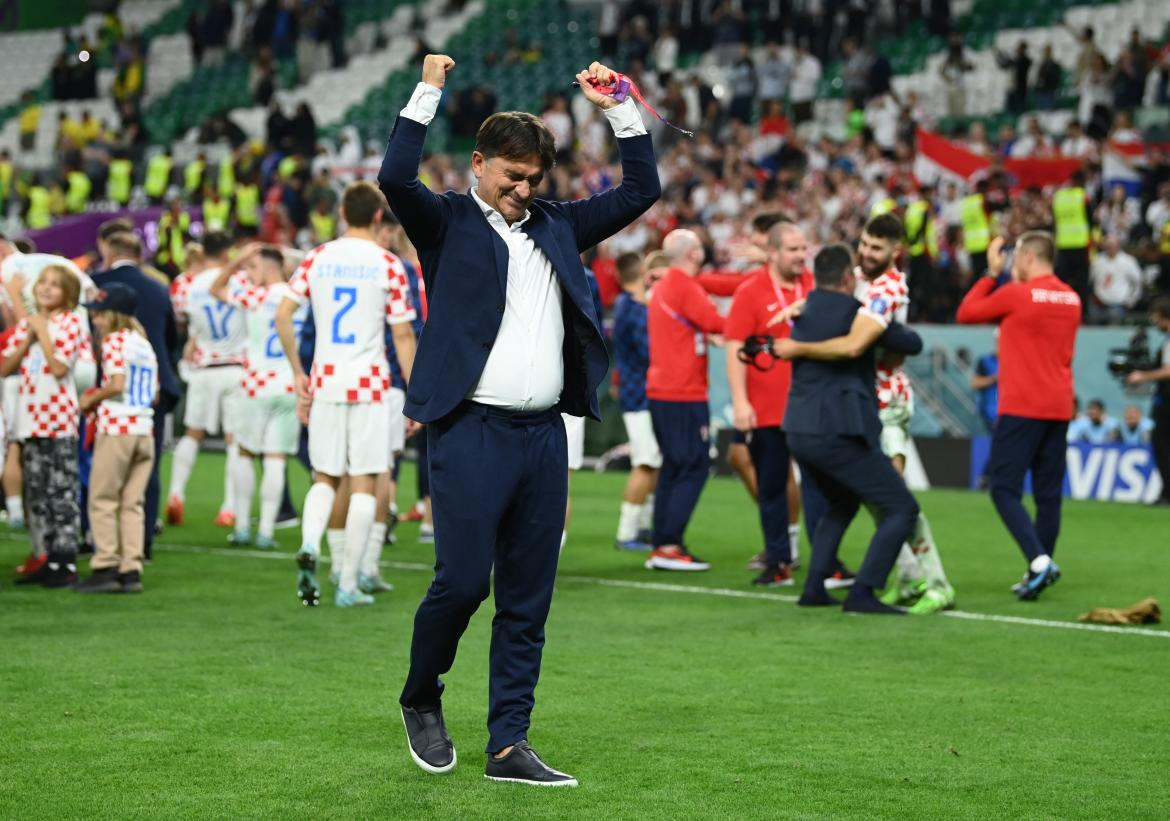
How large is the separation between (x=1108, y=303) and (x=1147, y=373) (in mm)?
4685

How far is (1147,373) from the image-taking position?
16375 mm

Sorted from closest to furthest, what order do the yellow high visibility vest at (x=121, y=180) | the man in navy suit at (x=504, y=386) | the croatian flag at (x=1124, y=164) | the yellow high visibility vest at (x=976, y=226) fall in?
the man in navy suit at (x=504, y=386) < the yellow high visibility vest at (x=976, y=226) < the croatian flag at (x=1124, y=164) < the yellow high visibility vest at (x=121, y=180)

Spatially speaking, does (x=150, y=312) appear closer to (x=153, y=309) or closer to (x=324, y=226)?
(x=153, y=309)

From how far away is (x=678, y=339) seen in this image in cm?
1224

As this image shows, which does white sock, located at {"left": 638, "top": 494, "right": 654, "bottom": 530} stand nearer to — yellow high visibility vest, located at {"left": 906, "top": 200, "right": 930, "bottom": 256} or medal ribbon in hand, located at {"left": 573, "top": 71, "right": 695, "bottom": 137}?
medal ribbon in hand, located at {"left": 573, "top": 71, "right": 695, "bottom": 137}

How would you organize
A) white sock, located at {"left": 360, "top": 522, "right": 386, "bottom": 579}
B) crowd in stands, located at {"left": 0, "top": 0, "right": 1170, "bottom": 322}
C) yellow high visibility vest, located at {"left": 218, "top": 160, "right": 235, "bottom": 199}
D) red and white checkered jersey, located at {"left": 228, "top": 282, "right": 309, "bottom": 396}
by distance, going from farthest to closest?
yellow high visibility vest, located at {"left": 218, "top": 160, "right": 235, "bottom": 199}, crowd in stands, located at {"left": 0, "top": 0, "right": 1170, "bottom": 322}, red and white checkered jersey, located at {"left": 228, "top": 282, "right": 309, "bottom": 396}, white sock, located at {"left": 360, "top": 522, "right": 386, "bottom": 579}

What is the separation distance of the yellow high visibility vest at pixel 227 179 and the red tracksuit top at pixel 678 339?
19.5 metres

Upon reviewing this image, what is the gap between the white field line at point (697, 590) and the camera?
376 inches

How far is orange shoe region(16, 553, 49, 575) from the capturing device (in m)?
10.8

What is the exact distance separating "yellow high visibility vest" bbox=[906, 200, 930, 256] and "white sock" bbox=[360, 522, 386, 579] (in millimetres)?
12951

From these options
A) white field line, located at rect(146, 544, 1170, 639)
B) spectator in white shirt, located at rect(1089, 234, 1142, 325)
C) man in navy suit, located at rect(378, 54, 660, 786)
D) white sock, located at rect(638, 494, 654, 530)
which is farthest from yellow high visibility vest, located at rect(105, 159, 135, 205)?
man in navy suit, located at rect(378, 54, 660, 786)

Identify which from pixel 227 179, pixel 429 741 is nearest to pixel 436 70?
pixel 429 741

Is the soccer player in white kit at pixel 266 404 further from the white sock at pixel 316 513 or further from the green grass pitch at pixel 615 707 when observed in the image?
the white sock at pixel 316 513

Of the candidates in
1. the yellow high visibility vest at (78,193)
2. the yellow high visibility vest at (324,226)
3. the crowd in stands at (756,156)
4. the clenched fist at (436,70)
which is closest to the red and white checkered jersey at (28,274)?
the clenched fist at (436,70)
